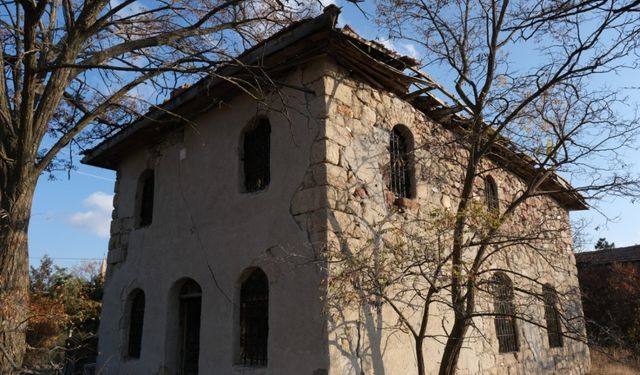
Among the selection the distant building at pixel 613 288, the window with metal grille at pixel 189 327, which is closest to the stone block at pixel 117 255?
the window with metal grille at pixel 189 327

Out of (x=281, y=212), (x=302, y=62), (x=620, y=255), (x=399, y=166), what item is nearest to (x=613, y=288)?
(x=620, y=255)

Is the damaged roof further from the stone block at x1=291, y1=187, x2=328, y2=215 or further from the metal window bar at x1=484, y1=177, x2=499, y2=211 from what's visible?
the metal window bar at x1=484, y1=177, x2=499, y2=211

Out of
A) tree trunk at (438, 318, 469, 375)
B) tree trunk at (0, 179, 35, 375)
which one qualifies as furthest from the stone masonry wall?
tree trunk at (0, 179, 35, 375)

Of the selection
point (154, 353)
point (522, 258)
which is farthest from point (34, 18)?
point (522, 258)

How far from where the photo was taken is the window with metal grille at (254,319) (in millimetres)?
6176

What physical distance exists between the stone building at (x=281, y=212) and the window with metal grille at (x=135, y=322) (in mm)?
32

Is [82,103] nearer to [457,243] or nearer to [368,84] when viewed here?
[368,84]

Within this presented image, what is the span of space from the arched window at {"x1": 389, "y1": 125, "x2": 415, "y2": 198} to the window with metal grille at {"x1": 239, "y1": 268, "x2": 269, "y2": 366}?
2.19 metres

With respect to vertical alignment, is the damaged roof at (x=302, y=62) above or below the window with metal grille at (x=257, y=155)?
above

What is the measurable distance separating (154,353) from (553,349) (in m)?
7.66

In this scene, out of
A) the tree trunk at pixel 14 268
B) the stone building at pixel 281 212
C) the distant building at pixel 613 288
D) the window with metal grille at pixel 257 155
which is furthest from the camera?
the distant building at pixel 613 288

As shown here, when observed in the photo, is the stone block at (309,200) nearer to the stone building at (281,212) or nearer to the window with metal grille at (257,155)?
the stone building at (281,212)

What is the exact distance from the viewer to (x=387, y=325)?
19.2 feet

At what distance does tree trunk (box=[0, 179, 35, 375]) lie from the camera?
15.8ft
